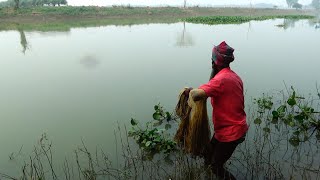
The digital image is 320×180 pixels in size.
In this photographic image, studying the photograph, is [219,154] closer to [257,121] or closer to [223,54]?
[223,54]

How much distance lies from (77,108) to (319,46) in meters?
10.9

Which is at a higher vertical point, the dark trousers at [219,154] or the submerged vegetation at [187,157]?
the dark trousers at [219,154]

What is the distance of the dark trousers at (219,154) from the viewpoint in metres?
2.76

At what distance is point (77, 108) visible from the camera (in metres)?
5.91

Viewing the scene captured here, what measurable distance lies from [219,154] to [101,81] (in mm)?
5293

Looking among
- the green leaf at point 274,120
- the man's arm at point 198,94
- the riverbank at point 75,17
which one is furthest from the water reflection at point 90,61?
the riverbank at point 75,17

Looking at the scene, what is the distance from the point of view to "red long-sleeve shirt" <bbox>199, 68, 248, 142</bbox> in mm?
2529

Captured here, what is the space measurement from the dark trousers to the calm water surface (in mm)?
1587

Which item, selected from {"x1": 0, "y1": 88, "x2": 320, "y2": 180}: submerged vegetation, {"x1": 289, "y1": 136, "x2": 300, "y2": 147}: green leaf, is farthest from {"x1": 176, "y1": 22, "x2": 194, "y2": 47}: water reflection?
{"x1": 289, "y1": 136, "x2": 300, "y2": 147}: green leaf

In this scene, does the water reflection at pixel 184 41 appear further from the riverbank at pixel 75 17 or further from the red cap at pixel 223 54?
the red cap at pixel 223 54

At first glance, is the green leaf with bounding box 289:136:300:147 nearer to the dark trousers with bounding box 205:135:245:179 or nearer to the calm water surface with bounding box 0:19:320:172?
the dark trousers with bounding box 205:135:245:179

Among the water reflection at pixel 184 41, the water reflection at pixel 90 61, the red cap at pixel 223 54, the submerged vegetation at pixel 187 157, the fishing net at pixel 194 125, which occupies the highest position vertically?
the red cap at pixel 223 54

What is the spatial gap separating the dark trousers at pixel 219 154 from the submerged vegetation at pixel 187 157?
12 cm

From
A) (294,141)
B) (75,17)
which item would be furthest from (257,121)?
(75,17)
